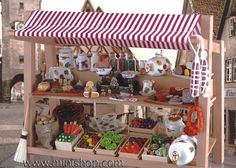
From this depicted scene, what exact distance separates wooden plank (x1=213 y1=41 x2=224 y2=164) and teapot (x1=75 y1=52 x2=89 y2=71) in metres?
1.61

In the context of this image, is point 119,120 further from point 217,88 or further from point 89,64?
point 217,88

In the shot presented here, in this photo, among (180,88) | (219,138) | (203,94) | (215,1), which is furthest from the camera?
(215,1)

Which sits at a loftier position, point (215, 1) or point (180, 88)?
point (215, 1)

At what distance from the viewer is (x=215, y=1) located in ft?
17.8

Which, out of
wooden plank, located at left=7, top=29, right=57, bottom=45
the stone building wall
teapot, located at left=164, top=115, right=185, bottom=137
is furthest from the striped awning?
the stone building wall

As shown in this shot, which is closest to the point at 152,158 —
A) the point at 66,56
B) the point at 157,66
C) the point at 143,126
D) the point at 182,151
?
the point at 182,151

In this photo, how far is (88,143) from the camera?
4289 mm

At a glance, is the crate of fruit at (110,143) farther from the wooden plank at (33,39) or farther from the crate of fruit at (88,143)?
the wooden plank at (33,39)

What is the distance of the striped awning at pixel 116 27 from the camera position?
3.33 meters

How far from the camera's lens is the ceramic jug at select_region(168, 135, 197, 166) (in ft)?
11.8

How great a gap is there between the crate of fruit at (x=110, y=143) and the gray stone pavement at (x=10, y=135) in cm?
99

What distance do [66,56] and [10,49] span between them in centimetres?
807

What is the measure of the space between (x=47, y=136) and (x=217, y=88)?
218 centimetres

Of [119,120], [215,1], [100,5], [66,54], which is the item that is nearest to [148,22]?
[66,54]
